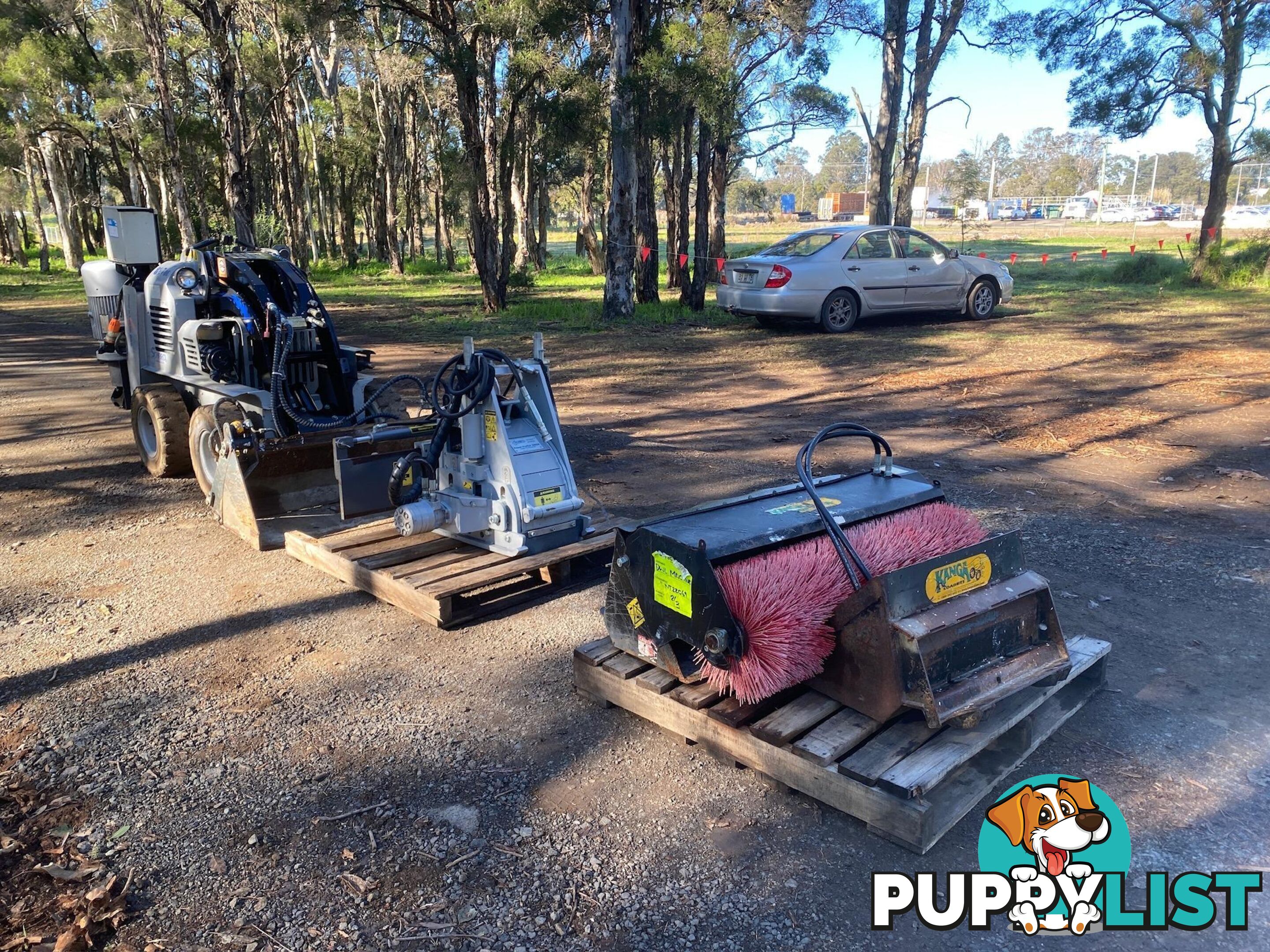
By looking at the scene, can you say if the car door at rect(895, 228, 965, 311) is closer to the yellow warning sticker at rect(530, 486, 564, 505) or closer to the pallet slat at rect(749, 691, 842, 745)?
the yellow warning sticker at rect(530, 486, 564, 505)

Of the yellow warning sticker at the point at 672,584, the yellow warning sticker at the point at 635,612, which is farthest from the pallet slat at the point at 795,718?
the yellow warning sticker at the point at 635,612

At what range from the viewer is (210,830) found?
2.97 metres

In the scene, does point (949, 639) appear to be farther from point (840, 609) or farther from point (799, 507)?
point (799, 507)

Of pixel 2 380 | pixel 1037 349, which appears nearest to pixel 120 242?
pixel 2 380

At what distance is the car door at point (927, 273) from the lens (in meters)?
14.2

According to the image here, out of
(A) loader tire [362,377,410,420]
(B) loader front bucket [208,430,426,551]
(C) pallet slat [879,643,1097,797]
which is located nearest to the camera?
(C) pallet slat [879,643,1097,797]

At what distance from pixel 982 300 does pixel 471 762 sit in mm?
14080

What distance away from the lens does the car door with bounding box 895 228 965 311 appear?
14180 millimetres

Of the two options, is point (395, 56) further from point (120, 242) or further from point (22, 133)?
point (120, 242)

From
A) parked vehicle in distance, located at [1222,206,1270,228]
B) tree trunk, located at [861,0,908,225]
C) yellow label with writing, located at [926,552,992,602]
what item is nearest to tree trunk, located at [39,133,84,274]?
tree trunk, located at [861,0,908,225]

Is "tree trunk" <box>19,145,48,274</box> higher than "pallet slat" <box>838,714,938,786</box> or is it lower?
higher

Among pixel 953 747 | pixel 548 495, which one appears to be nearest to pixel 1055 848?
pixel 953 747

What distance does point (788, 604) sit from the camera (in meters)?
3.03

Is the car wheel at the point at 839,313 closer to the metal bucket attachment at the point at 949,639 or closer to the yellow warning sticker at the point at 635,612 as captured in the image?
the metal bucket attachment at the point at 949,639
